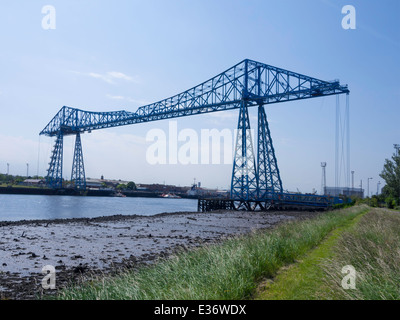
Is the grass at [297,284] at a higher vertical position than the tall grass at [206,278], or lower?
lower

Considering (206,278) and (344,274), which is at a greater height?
(344,274)

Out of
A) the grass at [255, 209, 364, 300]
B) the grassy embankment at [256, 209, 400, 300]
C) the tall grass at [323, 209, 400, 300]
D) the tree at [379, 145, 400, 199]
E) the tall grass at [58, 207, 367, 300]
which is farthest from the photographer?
the tree at [379, 145, 400, 199]

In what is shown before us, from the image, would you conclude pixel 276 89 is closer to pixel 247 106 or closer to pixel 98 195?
pixel 247 106

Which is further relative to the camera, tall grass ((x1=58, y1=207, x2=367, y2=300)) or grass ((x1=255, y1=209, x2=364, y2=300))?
Result: grass ((x1=255, y1=209, x2=364, y2=300))

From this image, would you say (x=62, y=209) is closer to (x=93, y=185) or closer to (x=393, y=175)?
(x=393, y=175)

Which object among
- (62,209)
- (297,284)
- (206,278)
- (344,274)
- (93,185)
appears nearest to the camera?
(344,274)

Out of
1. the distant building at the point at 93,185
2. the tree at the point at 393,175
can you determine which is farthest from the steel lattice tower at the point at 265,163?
the distant building at the point at 93,185

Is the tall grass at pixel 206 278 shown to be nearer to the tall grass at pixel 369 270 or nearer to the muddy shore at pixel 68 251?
the tall grass at pixel 369 270

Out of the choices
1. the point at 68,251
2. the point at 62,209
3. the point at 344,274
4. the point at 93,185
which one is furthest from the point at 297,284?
the point at 93,185

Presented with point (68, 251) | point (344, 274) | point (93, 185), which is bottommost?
point (68, 251)

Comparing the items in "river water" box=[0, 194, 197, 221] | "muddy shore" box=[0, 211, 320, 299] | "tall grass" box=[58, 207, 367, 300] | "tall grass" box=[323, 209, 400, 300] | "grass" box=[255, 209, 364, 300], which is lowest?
"river water" box=[0, 194, 197, 221]

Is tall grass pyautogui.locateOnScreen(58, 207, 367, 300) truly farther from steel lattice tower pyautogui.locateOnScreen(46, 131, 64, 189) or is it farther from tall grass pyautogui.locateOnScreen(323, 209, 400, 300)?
steel lattice tower pyautogui.locateOnScreen(46, 131, 64, 189)

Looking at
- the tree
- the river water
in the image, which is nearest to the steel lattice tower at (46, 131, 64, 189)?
the river water

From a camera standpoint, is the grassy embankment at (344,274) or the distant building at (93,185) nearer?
the grassy embankment at (344,274)
